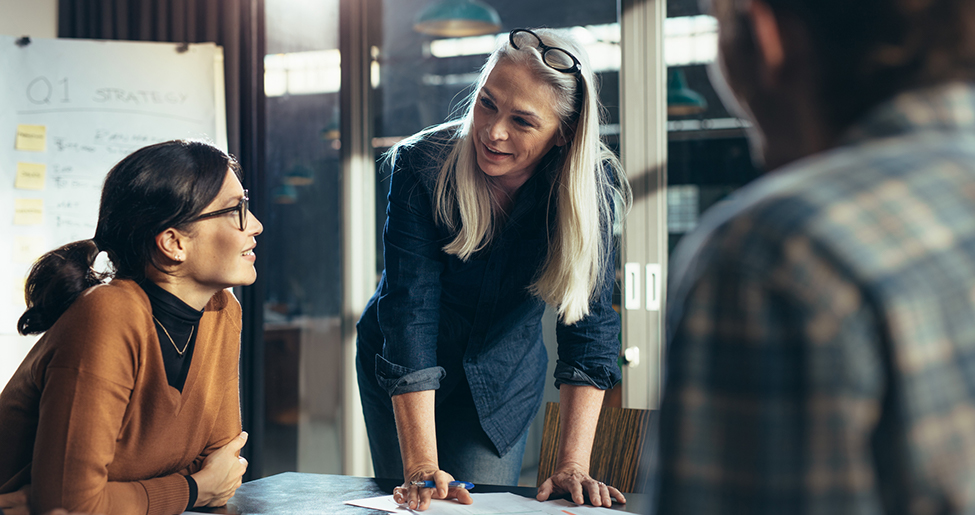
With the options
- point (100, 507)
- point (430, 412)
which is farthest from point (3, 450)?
point (430, 412)

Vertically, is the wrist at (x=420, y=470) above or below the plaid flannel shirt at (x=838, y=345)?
below

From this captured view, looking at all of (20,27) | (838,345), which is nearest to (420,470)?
(838,345)

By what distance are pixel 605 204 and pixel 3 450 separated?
3.96ft

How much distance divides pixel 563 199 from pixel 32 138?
214cm

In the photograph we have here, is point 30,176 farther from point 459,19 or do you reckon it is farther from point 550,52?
point 550,52

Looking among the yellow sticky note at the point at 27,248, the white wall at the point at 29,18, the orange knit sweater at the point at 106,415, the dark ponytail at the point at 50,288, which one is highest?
the white wall at the point at 29,18

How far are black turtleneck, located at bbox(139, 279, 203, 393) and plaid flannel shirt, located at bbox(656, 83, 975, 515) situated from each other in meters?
1.18

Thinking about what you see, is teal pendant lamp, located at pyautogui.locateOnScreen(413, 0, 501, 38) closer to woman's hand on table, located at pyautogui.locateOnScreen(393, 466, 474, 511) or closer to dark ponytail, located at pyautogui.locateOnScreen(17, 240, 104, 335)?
dark ponytail, located at pyautogui.locateOnScreen(17, 240, 104, 335)

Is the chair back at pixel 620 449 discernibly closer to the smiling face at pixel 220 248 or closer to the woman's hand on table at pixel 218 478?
the woman's hand on table at pixel 218 478

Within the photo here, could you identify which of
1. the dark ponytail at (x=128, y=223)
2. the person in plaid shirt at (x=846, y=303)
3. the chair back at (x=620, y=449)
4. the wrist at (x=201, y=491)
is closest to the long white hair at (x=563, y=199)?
the chair back at (x=620, y=449)

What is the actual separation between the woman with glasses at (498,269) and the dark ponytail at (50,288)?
0.56 meters

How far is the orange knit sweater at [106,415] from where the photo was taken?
1106mm

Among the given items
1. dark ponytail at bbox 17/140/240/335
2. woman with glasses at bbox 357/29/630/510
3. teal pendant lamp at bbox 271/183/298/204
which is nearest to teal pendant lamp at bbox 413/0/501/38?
teal pendant lamp at bbox 271/183/298/204

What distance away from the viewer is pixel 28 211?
2617 mm
